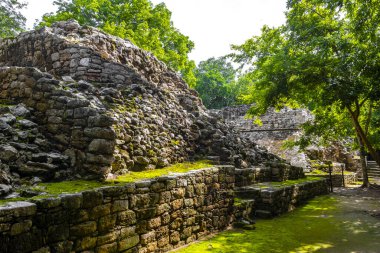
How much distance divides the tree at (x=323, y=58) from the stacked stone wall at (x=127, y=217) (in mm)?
4786

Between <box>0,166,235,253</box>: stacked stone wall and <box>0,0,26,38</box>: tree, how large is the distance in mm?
24586

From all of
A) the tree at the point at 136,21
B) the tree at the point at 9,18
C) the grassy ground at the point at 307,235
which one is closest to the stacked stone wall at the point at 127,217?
the grassy ground at the point at 307,235

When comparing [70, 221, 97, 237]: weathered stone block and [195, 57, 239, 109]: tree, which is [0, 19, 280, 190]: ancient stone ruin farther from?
[195, 57, 239, 109]: tree

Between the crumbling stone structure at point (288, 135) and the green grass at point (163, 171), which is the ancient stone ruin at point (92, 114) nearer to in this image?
the green grass at point (163, 171)

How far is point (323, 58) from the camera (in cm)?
983

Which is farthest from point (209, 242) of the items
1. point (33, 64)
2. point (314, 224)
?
point (33, 64)

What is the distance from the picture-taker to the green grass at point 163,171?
16.7 feet

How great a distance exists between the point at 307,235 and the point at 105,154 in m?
5.08

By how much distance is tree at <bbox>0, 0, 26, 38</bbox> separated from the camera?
23359 millimetres

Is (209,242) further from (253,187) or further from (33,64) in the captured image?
(33,64)

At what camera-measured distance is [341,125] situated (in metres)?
15.1

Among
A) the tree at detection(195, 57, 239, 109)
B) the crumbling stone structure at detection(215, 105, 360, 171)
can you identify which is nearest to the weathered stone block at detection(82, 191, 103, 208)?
the crumbling stone structure at detection(215, 105, 360, 171)

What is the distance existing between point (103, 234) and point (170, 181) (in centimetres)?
169

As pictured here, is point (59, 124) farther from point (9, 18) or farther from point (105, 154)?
point (9, 18)
